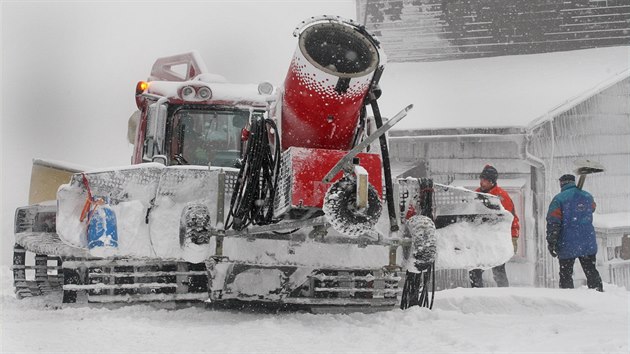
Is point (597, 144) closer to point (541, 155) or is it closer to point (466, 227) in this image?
point (541, 155)

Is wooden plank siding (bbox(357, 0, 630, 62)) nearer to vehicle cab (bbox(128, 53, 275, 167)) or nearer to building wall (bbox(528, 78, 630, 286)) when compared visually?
building wall (bbox(528, 78, 630, 286))

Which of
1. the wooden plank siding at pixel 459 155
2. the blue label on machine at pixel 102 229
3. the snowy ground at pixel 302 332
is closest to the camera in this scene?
the snowy ground at pixel 302 332

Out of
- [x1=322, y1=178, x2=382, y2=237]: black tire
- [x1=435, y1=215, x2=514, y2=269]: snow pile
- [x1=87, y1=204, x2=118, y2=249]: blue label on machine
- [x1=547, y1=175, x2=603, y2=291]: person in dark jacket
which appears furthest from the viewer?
[x1=547, y1=175, x2=603, y2=291]: person in dark jacket

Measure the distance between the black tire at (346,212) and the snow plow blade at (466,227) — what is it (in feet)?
4.18

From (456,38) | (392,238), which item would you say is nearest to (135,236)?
(392,238)

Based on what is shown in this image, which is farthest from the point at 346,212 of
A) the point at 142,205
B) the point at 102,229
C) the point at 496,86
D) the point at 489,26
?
the point at 489,26

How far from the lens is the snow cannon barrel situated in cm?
404

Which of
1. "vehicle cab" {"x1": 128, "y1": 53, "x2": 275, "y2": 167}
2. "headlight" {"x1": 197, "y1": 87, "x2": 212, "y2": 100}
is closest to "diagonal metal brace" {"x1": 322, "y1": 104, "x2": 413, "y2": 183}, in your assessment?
"vehicle cab" {"x1": 128, "y1": 53, "x2": 275, "y2": 167}

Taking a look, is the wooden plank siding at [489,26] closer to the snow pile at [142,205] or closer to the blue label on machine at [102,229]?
the snow pile at [142,205]


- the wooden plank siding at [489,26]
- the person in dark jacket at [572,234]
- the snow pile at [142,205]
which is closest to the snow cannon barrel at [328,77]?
the snow pile at [142,205]

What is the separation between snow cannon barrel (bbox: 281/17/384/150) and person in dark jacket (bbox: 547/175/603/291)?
4274 mm

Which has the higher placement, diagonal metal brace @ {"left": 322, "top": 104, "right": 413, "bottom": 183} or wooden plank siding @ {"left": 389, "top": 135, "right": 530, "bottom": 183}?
wooden plank siding @ {"left": 389, "top": 135, "right": 530, "bottom": 183}

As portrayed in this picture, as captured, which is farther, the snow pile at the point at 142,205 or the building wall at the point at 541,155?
the building wall at the point at 541,155

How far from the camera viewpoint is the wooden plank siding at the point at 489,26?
1340 cm
